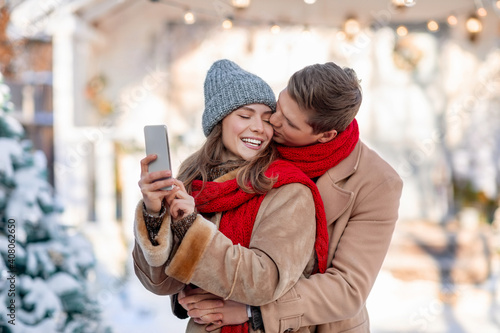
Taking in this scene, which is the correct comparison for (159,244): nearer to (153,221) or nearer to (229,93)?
(153,221)

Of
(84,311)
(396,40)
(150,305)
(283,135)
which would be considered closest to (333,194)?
→ (283,135)

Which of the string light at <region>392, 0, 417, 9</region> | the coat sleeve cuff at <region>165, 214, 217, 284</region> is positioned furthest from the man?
the string light at <region>392, 0, 417, 9</region>

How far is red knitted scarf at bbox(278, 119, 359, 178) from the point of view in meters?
1.40

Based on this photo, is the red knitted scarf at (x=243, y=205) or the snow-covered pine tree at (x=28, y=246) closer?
the red knitted scarf at (x=243, y=205)

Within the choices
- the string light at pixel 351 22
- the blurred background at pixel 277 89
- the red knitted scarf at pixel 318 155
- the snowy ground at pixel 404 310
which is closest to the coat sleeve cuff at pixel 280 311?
the red knitted scarf at pixel 318 155

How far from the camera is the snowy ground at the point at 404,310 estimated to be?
13.7 ft

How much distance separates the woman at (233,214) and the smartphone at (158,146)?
20 mm

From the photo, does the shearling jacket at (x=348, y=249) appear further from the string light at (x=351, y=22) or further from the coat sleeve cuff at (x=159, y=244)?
the string light at (x=351, y=22)

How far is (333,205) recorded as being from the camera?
1396mm

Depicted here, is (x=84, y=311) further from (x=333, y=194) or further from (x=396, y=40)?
(x=396, y=40)

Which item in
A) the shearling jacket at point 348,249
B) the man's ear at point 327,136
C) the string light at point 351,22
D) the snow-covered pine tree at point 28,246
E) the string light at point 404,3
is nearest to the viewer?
the shearling jacket at point 348,249

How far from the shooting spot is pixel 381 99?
6289mm

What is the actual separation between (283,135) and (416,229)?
4.95 meters

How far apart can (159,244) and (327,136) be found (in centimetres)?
53
